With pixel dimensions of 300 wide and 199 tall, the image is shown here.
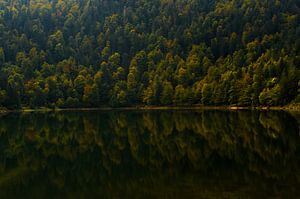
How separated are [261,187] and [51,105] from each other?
160m

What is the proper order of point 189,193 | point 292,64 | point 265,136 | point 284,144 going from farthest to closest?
1. point 292,64
2. point 265,136
3. point 284,144
4. point 189,193

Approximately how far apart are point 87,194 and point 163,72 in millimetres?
171808

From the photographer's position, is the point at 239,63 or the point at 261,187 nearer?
the point at 261,187

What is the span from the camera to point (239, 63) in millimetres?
175625

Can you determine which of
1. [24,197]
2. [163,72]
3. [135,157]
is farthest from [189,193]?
[163,72]

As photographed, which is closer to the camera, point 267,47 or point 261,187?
point 261,187

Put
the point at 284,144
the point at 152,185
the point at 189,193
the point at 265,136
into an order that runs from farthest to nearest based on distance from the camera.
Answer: the point at 265,136
the point at 284,144
the point at 152,185
the point at 189,193

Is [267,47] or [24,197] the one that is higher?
[267,47]

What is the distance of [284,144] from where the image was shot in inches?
1481

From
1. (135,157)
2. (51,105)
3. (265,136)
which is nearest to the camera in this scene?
(135,157)

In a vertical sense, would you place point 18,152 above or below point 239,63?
below

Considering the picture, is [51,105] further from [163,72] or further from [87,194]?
[87,194]

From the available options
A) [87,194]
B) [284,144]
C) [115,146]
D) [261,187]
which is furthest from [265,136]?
[87,194]

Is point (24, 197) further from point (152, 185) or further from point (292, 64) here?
point (292, 64)
